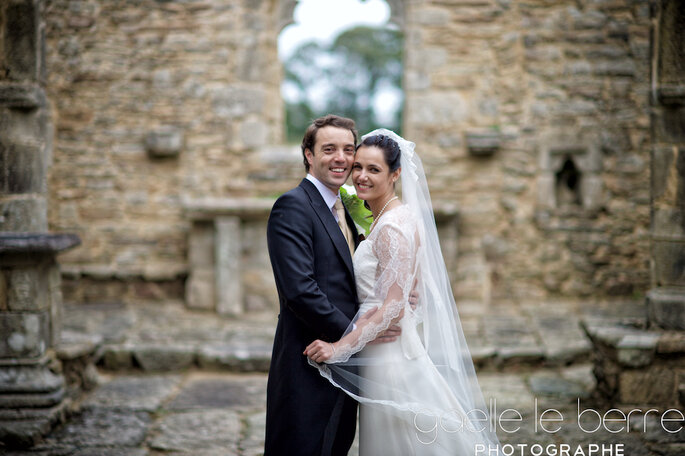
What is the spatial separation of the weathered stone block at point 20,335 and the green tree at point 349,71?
20.1 m

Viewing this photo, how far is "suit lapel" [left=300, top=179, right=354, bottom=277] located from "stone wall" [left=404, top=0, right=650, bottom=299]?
3.91m

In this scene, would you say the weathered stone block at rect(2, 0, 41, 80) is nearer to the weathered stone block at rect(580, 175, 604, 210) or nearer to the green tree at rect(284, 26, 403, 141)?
the weathered stone block at rect(580, 175, 604, 210)

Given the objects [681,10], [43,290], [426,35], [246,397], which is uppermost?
[426,35]

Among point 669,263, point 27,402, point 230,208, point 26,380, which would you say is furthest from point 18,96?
point 669,263

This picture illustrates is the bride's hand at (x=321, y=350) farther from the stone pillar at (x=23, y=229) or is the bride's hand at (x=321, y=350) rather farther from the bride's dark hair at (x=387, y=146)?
the stone pillar at (x=23, y=229)

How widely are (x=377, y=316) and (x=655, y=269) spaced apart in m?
2.21

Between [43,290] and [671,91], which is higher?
[671,91]

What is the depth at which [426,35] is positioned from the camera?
6.39 meters

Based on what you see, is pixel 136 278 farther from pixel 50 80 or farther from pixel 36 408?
pixel 36 408

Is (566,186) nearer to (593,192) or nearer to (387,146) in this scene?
(593,192)

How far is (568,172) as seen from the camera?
6.47 meters

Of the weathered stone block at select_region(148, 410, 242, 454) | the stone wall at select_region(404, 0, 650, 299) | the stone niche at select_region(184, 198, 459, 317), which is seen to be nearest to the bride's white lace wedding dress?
the weathered stone block at select_region(148, 410, 242, 454)

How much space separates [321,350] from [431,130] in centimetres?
451

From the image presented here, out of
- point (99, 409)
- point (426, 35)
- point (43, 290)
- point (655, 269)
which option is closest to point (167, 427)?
point (99, 409)
